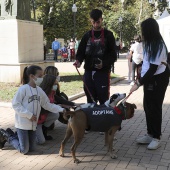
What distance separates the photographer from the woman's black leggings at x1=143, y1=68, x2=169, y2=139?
439cm

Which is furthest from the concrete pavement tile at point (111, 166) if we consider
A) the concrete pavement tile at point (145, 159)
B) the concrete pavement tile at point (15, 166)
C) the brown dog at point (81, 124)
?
the concrete pavement tile at point (15, 166)

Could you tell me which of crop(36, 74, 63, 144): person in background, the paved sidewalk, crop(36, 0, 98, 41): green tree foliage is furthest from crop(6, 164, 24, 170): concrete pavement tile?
crop(36, 0, 98, 41): green tree foliage

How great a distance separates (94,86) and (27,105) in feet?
4.50

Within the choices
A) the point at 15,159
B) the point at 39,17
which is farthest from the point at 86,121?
the point at 39,17

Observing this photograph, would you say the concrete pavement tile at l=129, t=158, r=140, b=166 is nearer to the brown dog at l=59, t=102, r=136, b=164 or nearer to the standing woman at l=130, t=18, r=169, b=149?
the brown dog at l=59, t=102, r=136, b=164

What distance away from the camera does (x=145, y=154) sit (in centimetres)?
442

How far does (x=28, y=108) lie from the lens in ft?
14.2

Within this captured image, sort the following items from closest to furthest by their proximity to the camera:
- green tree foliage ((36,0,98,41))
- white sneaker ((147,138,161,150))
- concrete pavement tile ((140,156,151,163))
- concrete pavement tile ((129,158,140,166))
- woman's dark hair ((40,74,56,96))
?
concrete pavement tile ((129,158,140,166)) → concrete pavement tile ((140,156,151,163)) → white sneaker ((147,138,161,150)) → woman's dark hair ((40,74,56,96)) → green tree foliage ((36,0,98,41))

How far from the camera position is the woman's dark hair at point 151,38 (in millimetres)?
4246

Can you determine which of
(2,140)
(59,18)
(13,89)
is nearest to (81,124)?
(2,140)

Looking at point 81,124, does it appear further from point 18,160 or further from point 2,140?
point 2,140

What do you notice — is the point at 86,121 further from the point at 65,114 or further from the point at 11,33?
the point at 11,33

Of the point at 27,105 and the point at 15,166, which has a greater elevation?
the point at 27,105

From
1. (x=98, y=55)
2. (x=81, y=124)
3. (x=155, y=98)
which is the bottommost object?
(x=81, y=124)
